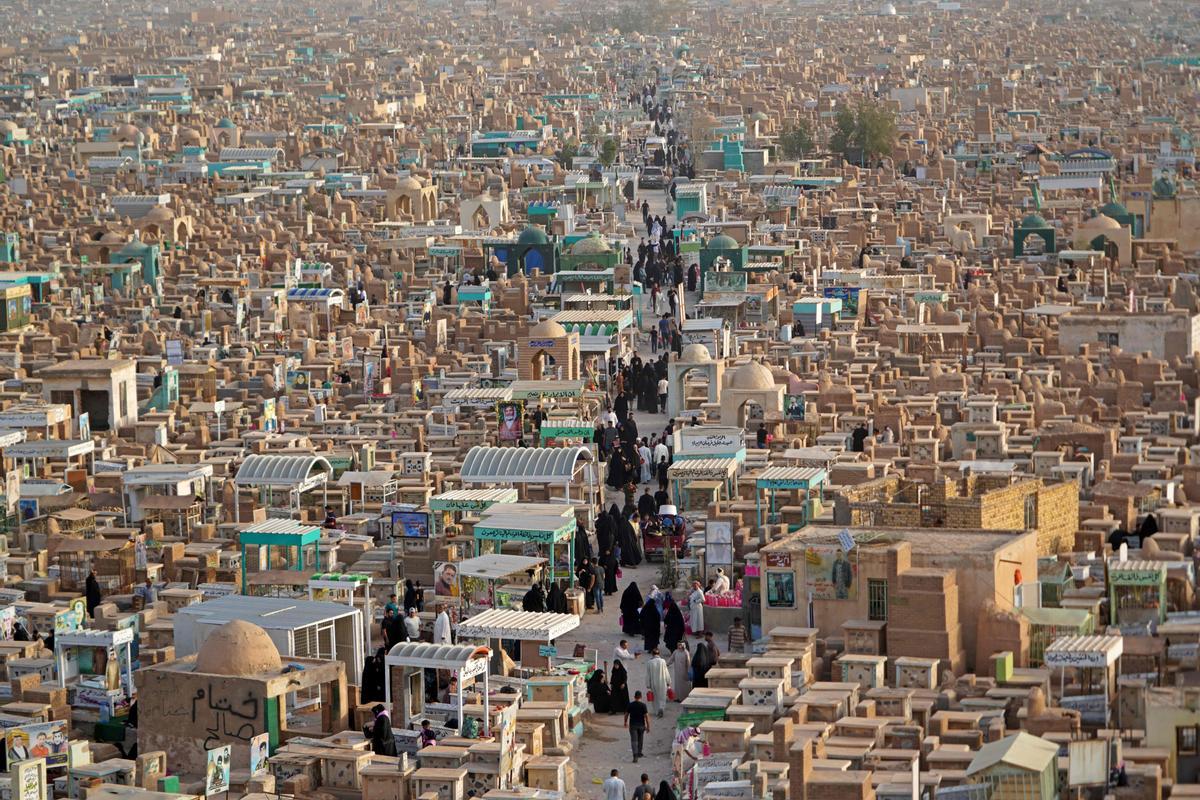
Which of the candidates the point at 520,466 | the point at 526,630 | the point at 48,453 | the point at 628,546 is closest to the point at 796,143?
the point at 48,453

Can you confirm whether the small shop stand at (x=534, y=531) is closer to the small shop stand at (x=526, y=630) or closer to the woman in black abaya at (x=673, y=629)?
the woman in black abaya at (x=673, y=629)

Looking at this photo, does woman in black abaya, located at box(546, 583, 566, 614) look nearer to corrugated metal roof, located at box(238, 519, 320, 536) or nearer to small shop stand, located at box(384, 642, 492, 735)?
corrugated metal roof, located at box(238, 519, 320, 536)

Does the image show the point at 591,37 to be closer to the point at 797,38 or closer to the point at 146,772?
the point at 797,38

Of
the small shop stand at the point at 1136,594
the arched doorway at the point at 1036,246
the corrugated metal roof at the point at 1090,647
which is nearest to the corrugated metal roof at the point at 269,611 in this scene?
the corrugated metal roof at the point at 1090,647

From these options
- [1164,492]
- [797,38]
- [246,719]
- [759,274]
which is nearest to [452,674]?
[246,719]

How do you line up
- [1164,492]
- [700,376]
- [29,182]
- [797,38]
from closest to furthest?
[1164,492]
[700,376]
[29,182]
[797,38]

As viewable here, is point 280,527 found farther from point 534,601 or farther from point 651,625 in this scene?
point 651,625
